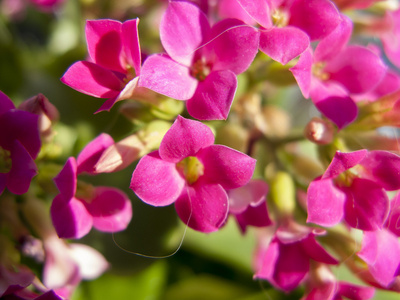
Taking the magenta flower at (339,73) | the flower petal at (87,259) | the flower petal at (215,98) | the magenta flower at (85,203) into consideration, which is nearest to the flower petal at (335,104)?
the magenta flower at (339,73)

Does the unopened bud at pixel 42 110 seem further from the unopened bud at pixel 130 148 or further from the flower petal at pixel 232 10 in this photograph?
the flower petal at pixel 232 10

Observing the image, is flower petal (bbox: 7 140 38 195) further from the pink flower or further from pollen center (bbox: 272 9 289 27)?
pollen center (bbox: 272 9 289 27)

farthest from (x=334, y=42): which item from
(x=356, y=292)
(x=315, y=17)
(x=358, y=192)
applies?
(x=356, y=292)

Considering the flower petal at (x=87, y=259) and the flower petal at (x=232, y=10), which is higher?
the flower petal at (x=232, y=10)

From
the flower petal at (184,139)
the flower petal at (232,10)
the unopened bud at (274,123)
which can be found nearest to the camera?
the flower petal at (184,139)

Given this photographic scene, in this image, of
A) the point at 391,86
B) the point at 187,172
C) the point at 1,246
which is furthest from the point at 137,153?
the point at 391,86

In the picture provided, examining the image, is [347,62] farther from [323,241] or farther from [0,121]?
[0,121]

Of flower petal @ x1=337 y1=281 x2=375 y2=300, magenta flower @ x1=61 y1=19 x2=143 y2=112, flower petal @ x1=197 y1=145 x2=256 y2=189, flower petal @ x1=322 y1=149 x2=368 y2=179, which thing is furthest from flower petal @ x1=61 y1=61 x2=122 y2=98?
flower petal @ x1=337 y1=281 x2=375 y2=300
